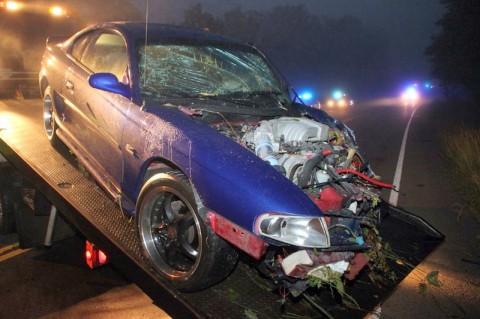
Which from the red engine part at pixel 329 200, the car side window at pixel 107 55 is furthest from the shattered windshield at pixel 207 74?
the red engine part at pixel 329 200

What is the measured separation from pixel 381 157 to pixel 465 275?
20.9 ft

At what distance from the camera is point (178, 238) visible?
8.64 feet

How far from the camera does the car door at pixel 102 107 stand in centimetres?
302

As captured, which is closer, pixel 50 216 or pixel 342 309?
pixel 342 309

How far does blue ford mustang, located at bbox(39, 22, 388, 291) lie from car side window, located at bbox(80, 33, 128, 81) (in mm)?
15

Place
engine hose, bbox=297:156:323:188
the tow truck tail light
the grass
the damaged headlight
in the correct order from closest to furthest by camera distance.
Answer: the damaged headlight, engine hose, bbox=297:156:323:188, the tow truck tail light, the grass

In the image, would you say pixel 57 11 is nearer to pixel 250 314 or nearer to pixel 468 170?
pixel 250 314

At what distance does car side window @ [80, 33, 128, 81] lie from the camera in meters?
3.43

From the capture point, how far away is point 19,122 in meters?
5.14

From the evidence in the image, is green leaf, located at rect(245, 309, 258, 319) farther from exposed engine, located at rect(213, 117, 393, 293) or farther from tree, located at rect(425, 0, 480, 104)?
tree, located at rect(425, 0, 480, 104)

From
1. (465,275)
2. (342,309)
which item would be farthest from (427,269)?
(342,309)

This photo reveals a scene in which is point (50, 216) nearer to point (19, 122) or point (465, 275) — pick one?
point (19, 122)

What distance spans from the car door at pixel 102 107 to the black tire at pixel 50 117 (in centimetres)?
63

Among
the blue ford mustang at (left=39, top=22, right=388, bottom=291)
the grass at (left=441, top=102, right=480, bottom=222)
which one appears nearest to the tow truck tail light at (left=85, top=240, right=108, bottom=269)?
the blue ford mustang at (left=39, top=22, right=388, bottom=291)
